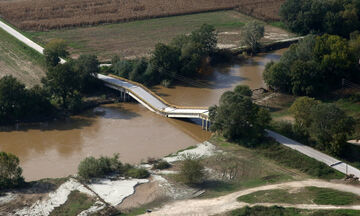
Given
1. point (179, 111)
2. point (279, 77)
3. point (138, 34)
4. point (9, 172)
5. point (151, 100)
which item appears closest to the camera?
point (9, 172)

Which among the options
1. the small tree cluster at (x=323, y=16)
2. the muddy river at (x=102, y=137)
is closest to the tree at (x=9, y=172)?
the muddy river at (x=102, y=137)

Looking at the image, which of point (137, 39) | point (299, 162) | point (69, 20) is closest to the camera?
point (299, 162)

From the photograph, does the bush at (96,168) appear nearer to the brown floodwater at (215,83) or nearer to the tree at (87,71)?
the brown floodwater at (215,83)

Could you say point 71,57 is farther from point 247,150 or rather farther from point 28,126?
point 247,150

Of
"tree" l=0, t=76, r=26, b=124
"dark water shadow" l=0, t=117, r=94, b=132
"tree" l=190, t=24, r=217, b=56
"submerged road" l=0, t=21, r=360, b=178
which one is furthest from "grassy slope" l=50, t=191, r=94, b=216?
"tree" l=190, t=24, r=217, b=56

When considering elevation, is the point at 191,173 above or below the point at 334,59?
below

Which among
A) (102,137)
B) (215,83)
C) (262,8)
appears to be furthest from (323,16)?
(102,137)

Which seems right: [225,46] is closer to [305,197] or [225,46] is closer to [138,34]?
[138,34]

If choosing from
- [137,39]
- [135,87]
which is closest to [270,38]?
[137,39]
